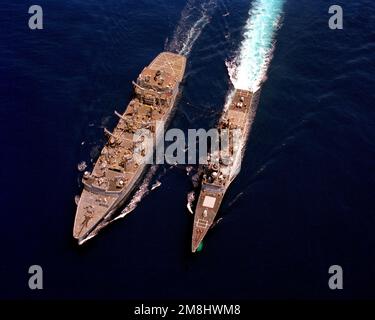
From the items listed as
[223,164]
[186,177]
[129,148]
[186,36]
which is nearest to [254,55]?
[186,36]

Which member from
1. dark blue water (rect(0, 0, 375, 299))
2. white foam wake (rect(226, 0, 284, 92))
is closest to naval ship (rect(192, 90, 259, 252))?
dark blue water (rect(0, 0, 375, 299))

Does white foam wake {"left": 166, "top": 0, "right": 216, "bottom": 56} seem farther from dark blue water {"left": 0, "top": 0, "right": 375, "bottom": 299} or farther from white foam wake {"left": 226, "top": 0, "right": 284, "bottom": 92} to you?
white foam wake {"left": 226, "top": 0, "right": 284, "bottom": 92}

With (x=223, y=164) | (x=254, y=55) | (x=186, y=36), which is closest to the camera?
(x=223, y=164)

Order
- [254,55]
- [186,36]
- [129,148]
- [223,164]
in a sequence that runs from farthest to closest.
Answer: [186,36], [254,55], [129,148], [223,164]

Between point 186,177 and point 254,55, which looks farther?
point 254,55

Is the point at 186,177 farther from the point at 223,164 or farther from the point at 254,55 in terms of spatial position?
the point at 254,55

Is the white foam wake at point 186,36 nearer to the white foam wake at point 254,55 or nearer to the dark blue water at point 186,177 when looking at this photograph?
the dark blue water at point 186,177
